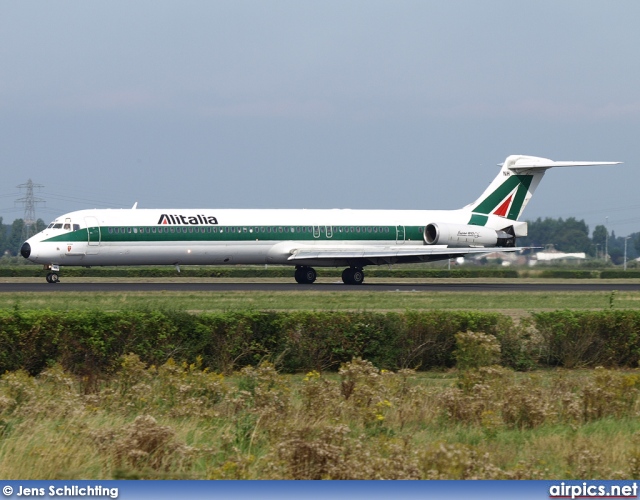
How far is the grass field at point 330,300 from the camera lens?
85.7 ft

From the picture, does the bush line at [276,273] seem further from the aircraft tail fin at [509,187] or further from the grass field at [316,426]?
the grass field at [316,426]

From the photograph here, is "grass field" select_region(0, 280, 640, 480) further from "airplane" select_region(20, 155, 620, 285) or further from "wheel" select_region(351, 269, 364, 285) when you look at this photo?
"wheel" select_region(351, 269, 364, 285)

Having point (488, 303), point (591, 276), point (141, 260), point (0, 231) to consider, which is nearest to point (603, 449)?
point (488, 303)

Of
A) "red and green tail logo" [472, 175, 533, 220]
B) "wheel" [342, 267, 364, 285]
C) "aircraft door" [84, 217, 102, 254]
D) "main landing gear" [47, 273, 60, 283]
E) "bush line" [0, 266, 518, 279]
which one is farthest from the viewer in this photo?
"bush line" [0, 266, 518, 279]

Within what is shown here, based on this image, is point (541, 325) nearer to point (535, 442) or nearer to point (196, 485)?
point (535, 442)

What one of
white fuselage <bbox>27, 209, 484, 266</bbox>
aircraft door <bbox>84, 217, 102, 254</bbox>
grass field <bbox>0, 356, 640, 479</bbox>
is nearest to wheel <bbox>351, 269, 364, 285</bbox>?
white fuselage <bbox>27, 209, 484, 266</bbox>

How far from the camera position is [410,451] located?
9.34 metres

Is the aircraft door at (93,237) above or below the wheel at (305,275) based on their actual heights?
above

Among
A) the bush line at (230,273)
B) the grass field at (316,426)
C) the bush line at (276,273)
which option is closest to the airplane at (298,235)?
the bush line at (276,273)

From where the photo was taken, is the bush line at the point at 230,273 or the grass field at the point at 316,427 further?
the bush line at the point at 230,273

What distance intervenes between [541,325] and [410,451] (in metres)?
8.88

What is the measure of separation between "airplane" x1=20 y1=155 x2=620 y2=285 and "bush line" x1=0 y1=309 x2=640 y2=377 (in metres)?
23.0

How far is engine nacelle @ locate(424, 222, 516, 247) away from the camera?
43250mm

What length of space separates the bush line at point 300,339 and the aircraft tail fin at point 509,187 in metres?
28.2
